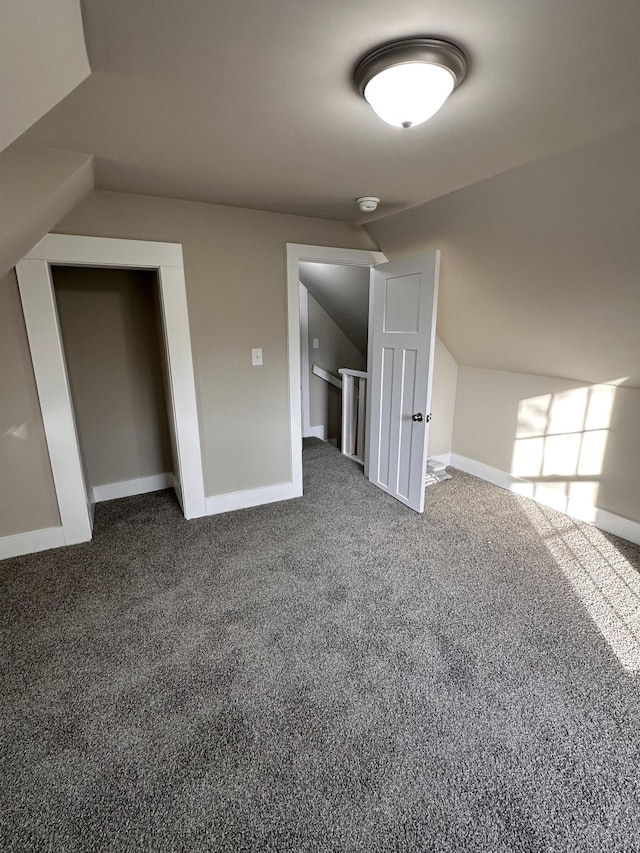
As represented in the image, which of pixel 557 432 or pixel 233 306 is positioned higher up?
pixel 233 306

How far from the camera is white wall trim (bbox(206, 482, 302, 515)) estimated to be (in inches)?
125

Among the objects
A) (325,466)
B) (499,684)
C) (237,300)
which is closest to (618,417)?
(499,684)

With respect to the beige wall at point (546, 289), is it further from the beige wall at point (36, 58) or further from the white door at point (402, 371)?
the beige wall at point (36, 58)

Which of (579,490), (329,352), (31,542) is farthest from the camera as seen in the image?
(329,352)

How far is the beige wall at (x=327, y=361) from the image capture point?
5129 millimetres

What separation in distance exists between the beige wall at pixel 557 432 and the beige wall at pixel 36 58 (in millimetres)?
3289

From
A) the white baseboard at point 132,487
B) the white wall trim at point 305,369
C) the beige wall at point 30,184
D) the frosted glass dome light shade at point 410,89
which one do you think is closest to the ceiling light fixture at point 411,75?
the frosted glass dome light shade at point 410,89

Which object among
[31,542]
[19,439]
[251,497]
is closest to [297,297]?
[251,497]

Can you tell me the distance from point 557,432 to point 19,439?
3.85m

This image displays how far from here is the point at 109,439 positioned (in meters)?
3.44

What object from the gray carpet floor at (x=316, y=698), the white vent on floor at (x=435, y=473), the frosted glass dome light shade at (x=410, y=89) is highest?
the frosted glass dome light shade at (x=410, y=89)

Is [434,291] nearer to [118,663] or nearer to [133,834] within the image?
[118,663]

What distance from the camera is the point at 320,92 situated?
4.51ft

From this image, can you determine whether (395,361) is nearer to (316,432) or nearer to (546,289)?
(546,289)
